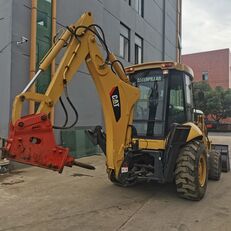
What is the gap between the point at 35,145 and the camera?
5066mm

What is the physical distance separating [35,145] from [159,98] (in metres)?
3.20

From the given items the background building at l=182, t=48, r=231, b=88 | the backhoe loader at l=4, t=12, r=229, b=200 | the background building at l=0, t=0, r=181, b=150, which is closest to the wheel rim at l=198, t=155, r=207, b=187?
the backhoe loader at l=4, t=12, r=229, b=200

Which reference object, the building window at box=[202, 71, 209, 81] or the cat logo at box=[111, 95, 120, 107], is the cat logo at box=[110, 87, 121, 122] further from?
the building window at box=[202, 71, 209, 81]

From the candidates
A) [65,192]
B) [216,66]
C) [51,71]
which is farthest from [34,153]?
[216,66]

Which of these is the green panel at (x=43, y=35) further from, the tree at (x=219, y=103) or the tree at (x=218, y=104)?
the tree at (x=219, y=103)

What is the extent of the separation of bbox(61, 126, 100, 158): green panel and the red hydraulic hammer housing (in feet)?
24.9

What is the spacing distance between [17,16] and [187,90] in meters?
5.94

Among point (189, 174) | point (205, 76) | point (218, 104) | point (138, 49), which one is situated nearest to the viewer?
point (189, 174)

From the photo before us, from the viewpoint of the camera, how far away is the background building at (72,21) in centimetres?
1053

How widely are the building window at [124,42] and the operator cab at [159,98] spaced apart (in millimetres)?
10775

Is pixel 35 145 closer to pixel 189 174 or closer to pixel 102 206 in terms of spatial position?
pixel 102 206

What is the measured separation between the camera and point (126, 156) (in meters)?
6.88

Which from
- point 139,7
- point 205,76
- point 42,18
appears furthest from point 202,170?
point 205,76

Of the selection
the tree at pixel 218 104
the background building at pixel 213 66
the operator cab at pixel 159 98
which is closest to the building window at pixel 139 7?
the operator cab at pixel 159 98
